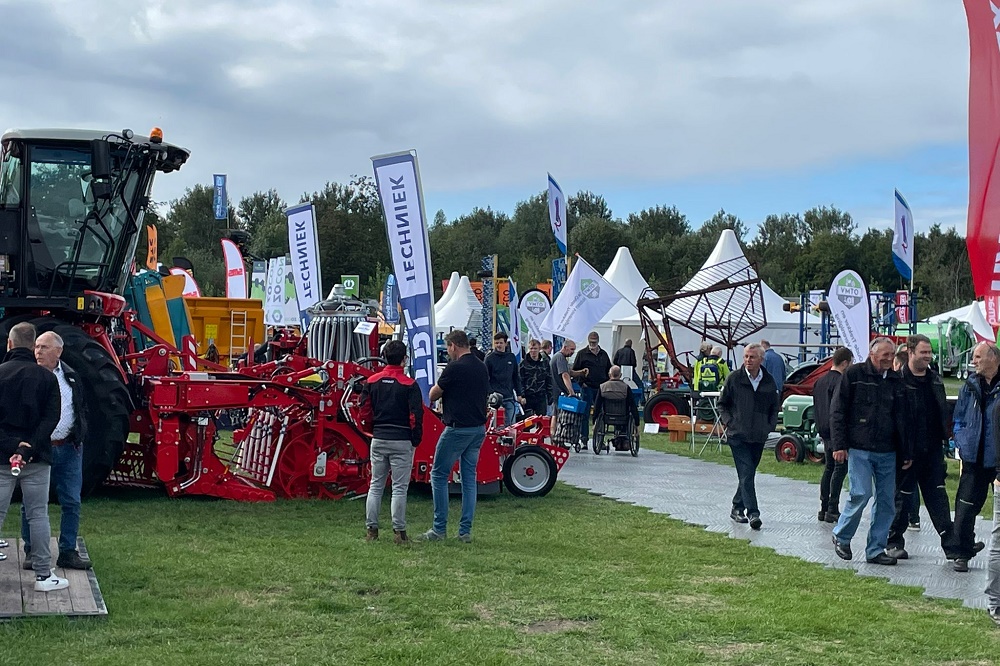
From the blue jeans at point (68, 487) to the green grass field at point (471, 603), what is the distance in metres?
0.34

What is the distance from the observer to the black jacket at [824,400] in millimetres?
10727

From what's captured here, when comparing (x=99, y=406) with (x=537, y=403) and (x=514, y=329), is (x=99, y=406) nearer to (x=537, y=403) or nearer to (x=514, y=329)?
(x=537, y=403)

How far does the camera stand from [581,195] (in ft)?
267

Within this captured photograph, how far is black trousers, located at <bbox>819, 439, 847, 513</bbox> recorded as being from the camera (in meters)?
10.8

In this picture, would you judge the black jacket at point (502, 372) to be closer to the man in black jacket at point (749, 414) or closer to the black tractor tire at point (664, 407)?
the man in black jacket at point (749, 414)

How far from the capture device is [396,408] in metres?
8.98

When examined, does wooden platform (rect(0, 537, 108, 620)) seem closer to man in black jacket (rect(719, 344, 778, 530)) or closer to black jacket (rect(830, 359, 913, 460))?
black jacket (rect(830, 359, 913, 460))

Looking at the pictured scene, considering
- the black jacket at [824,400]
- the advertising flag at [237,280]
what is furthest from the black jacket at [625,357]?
the black jacket at [824,400]

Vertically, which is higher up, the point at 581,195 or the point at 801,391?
the point at 581,195

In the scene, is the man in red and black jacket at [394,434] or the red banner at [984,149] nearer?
the red banner at [984,149]

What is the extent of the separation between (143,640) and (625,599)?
9.51 feet

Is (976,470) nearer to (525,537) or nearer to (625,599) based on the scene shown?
(625,599)

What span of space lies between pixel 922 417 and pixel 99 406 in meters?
6.79

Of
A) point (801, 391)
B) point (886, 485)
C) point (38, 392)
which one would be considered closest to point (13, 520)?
point (38, 392)
